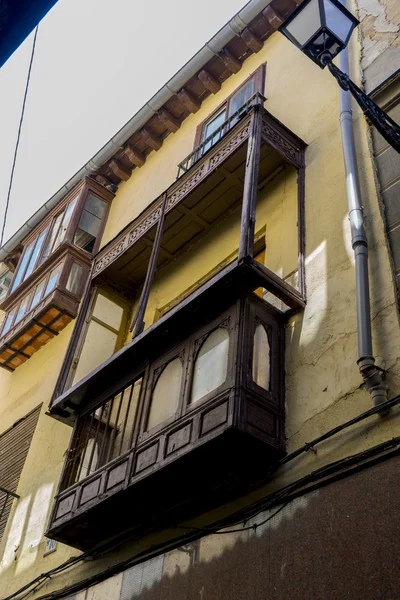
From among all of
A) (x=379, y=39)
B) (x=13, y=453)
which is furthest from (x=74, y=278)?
(x=379, y=39)

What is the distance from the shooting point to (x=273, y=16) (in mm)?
12898

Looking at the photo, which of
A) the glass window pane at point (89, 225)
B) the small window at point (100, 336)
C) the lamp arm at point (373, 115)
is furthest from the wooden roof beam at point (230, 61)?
the lamp arm at point (373, 115)

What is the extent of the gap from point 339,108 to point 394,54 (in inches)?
39.4

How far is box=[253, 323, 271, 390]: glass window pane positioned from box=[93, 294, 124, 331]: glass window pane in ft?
13.8

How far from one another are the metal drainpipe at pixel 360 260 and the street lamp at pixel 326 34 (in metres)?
1.66

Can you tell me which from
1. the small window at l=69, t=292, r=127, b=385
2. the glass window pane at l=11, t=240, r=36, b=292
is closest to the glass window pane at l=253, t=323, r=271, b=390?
the small window at l=69, t=292, r=127, b=385

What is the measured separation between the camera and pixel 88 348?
1070 cm

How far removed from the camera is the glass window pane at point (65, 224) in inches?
564

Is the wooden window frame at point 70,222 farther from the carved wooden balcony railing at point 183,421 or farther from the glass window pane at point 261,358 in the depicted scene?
the glass window pane at point 261,358

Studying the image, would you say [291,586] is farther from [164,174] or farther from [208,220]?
[164,174]

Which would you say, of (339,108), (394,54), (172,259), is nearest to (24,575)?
(172,259)

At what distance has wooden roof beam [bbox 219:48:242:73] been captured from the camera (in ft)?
44.5

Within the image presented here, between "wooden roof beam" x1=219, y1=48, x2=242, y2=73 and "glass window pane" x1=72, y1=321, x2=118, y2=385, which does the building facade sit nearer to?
"glass window pane" x1=72, y1=321, x2=118, y2=385

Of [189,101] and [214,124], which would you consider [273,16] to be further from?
[189,101]
